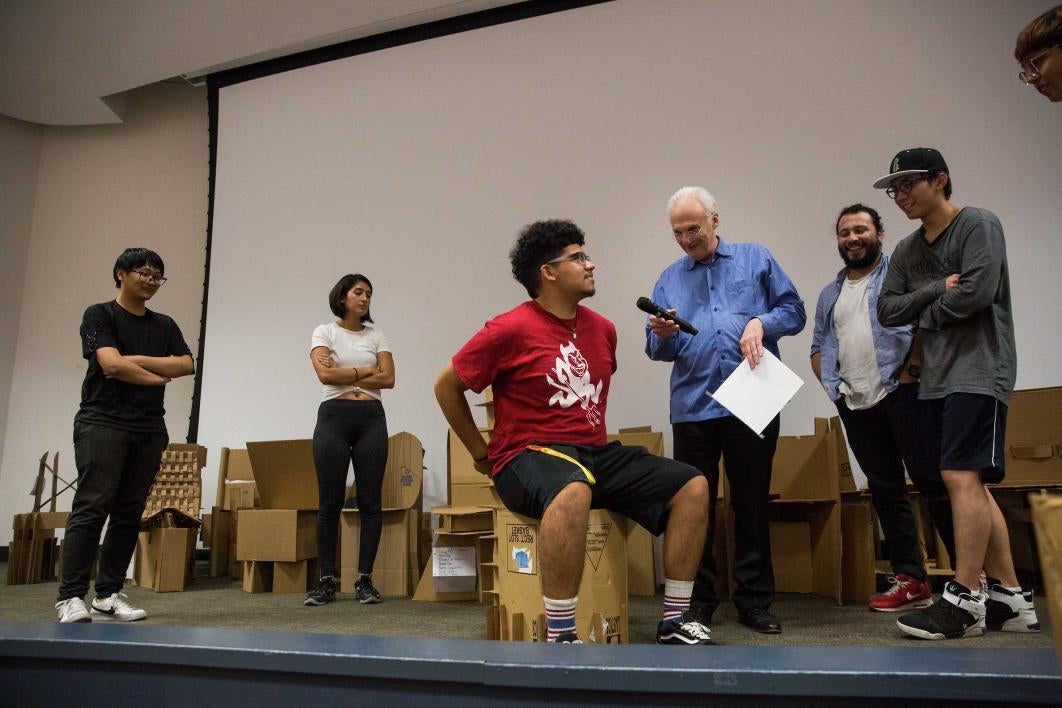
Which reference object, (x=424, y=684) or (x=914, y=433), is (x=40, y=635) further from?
(x=914, y=433)

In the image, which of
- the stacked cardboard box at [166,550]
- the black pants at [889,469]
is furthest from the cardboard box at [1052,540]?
the stacked cardboard box at [166,550]

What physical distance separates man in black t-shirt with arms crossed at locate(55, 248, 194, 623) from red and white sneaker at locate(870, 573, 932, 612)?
2.50 m

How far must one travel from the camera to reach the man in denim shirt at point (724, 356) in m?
2.10

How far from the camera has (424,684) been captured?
3.80 ft

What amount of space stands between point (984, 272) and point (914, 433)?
61cm

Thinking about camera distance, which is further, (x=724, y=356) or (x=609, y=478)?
(x=724, y=356)

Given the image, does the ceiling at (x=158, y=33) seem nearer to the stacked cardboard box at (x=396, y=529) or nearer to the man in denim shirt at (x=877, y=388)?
the stacked cardboard box at (x=396, y=529)

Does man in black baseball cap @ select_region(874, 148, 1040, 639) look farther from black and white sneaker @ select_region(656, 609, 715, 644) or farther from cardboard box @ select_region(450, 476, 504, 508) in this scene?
cardboard box @ select_region(450, 476, 504, 508)

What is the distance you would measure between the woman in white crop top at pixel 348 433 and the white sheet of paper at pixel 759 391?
1.52m

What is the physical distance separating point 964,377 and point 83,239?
607cm

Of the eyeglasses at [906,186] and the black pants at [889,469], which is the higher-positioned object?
the eyeglasses at [906,186]

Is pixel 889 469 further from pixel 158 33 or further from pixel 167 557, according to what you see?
pixel 158 33

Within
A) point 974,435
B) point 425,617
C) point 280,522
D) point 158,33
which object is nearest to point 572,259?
point 974,435

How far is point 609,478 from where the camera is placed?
5.83 feet
